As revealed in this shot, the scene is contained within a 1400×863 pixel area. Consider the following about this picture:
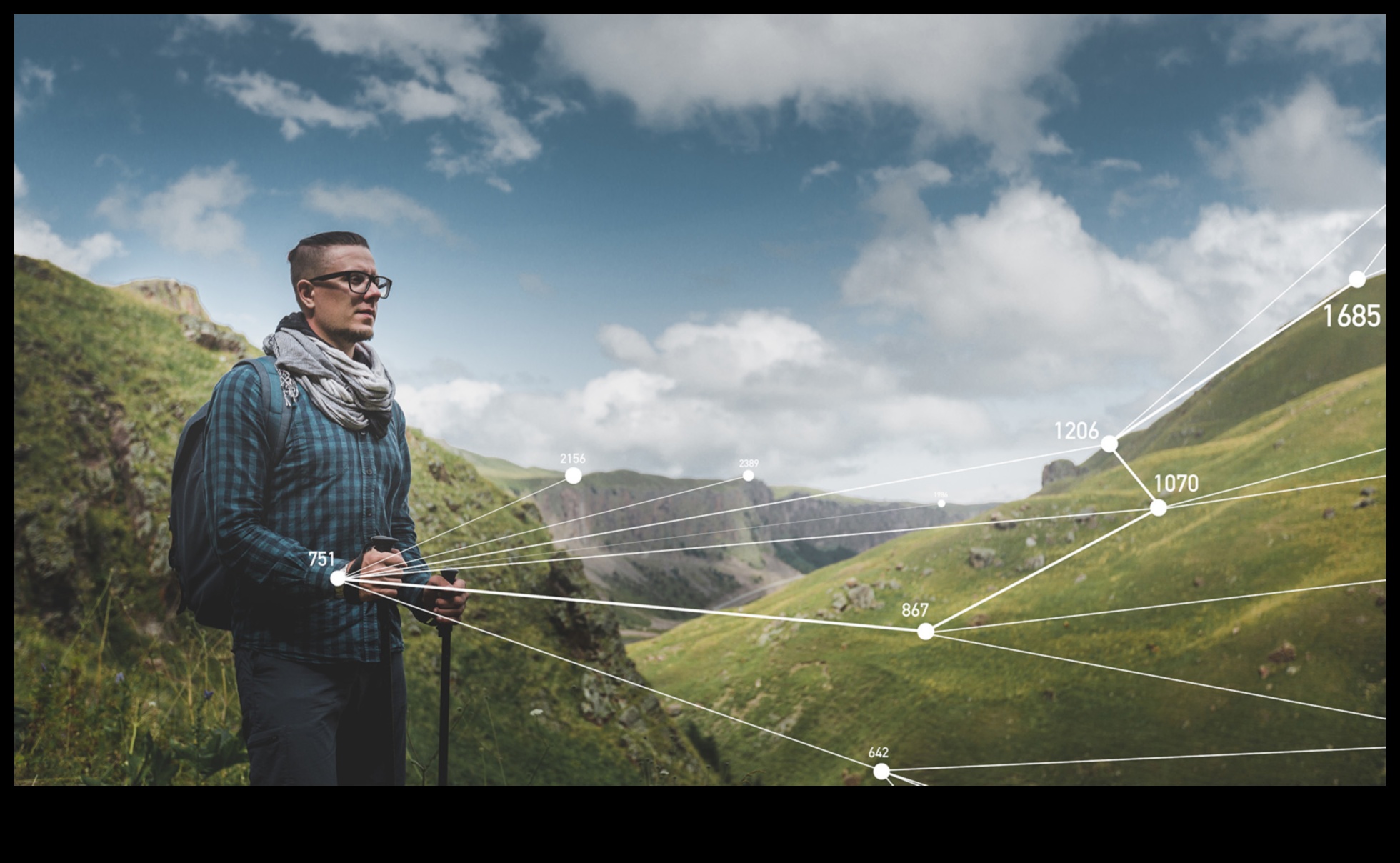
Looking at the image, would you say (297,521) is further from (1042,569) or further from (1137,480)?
(1137,480)

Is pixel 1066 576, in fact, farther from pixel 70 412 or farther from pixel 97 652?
pixel 70 412

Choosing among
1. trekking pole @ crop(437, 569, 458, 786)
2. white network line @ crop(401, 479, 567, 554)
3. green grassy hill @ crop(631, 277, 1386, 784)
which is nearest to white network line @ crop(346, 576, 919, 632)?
green grassy hill @ crop(631, 277, 1386, 784)

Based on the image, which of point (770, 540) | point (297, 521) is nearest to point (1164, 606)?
point (770, 540)

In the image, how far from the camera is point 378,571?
346 centimetres

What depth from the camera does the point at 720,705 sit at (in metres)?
6.46

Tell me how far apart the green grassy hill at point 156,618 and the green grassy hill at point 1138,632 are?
96 cm

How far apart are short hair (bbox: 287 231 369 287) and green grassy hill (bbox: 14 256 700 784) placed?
2472 millimetres

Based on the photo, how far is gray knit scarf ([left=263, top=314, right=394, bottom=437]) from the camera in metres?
A: 3.54

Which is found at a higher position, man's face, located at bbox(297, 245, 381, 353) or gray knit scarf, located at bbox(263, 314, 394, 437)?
man's face, located at bbox(297, 245, 381, 353)

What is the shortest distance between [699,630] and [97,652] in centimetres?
451

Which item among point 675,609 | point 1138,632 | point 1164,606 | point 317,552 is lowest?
point 1138,632

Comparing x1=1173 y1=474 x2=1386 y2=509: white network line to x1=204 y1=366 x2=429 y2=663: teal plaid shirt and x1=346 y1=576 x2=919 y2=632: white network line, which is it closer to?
x1=346 y1=576 x2=919 y2=632: white network line

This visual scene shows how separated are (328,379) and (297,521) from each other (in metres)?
0.66

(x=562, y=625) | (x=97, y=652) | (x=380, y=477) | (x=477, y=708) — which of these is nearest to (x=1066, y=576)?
(x=562, y=625)
